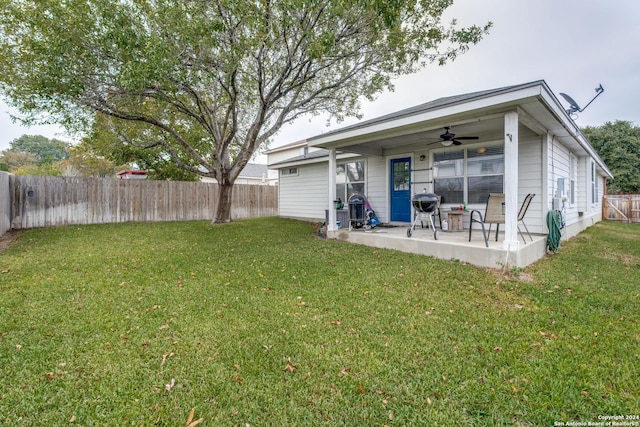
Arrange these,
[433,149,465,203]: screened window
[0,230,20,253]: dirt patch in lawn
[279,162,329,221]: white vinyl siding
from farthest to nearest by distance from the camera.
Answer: [279,162,329,221]: white vinyl siding
[433,149,465,203]: screened window
[0,230,20,253]: dirt patch in lawn

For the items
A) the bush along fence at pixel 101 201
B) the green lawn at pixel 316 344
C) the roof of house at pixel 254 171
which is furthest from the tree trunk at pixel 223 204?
the roof of house at pixel 254 171

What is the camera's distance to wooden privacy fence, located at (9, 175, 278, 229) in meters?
8.47

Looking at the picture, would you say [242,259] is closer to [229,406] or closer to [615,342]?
[229,406]

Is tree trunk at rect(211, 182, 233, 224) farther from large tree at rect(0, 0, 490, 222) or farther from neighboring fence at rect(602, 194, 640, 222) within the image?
neighboring fence at rect(602, 194, 640, 222)

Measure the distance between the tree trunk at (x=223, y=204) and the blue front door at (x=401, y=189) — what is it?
17.5 ft

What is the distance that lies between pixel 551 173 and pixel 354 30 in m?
5.40

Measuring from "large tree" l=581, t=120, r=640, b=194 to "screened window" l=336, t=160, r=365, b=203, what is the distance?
21.8 meters

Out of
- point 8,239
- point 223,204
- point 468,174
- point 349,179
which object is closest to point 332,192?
point 349,179

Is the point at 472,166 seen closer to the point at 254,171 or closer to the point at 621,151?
the point at 621,151

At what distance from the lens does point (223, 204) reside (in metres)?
10.1

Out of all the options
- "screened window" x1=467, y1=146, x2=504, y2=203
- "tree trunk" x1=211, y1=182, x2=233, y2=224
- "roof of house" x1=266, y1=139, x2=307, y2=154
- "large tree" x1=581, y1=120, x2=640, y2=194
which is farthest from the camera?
"roof of house" x1=266, y1=139, x2=307, y2=154

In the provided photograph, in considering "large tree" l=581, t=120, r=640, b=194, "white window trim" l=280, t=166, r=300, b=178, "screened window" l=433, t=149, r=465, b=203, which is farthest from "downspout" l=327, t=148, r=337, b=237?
"large tree" l=581, t=120, r=640, b=194

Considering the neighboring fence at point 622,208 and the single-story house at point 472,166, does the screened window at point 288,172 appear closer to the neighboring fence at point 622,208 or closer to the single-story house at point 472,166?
the single-story house at point 472,166

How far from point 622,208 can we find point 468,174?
14.2m
